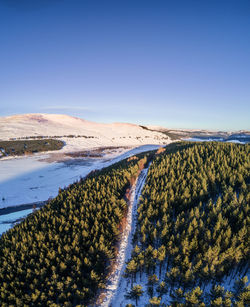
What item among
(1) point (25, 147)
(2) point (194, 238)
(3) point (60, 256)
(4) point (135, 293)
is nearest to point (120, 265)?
(4) point (135, 293)

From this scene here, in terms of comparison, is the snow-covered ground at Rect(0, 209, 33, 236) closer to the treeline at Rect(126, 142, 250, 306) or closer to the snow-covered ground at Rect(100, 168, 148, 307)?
the snow-covered ground at Rect(100, 168, 148, 307)

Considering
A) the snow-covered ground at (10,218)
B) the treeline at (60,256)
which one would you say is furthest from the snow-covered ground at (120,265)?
the snow-covered ground at (10,218)

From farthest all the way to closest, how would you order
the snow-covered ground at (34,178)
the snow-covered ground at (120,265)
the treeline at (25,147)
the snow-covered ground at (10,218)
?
the treeline at (25,147) < the snow-covered ground at (34,178) < the snow-covered ground at (10,218) < the snow-covered ground at (120,265)

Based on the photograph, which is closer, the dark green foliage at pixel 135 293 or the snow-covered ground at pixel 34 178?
the dark green foliage at pixel 135 293

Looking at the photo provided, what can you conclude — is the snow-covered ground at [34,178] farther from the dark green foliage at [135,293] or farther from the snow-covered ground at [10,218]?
the dark green foliage at [135,293]

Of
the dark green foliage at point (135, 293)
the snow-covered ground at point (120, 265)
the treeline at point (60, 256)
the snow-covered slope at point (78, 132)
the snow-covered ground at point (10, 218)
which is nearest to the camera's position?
the treeline at point (60, 256)

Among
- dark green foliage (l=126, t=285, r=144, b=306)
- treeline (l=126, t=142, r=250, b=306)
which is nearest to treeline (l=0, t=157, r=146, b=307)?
dark green foliage (l=126, t=285, r=144, b=306)
